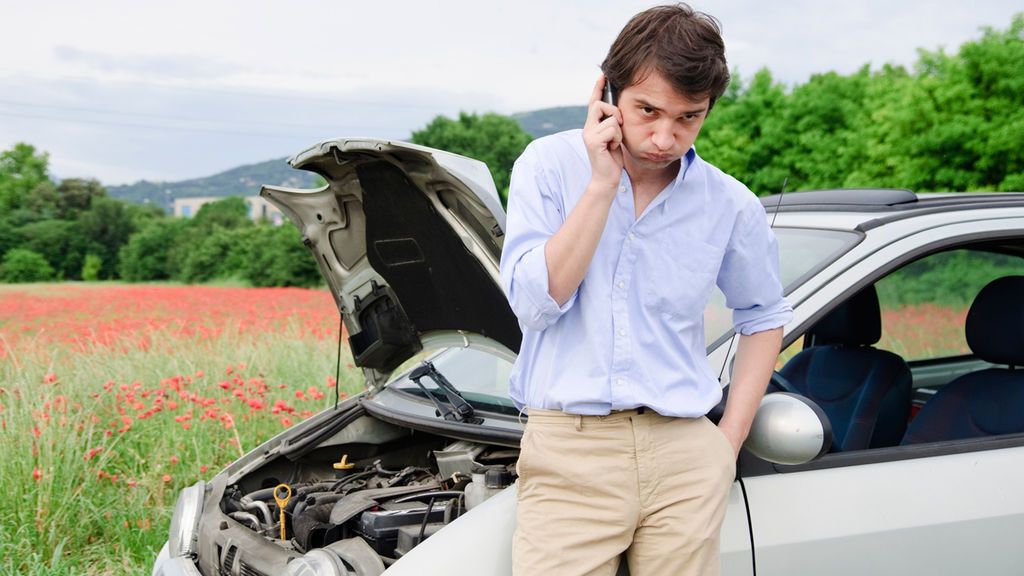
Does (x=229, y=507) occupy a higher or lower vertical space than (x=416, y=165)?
lower

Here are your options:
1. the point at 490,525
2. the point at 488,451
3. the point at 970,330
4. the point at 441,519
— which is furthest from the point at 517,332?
the point at 970,330

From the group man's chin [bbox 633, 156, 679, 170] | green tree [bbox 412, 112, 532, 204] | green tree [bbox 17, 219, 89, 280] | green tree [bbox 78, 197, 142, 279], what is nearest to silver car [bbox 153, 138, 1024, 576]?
man's chin [bbox 633, 156, 679, 170]

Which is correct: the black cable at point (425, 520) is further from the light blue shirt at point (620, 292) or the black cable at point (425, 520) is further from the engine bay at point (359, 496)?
the light blue shirt at point (620, 292)

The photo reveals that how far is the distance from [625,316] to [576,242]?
23cm

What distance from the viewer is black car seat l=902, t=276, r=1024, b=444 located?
3158 mm

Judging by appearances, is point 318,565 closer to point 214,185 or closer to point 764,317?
point 764,317

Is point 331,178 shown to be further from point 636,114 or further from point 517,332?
point 636,114

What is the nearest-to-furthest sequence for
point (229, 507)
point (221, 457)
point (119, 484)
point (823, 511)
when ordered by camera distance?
point (823, 511), point (229, 507), point (119, 484), point (221, 457)

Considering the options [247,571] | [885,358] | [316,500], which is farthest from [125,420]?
[885,358]

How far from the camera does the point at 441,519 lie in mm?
2627

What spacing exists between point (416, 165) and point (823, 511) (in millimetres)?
1423

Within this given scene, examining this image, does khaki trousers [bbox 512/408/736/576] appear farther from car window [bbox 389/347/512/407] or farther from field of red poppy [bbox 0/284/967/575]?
field of red poppy [bbox 0/284/967/575]

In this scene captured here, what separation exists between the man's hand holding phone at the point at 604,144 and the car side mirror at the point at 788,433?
77 cm

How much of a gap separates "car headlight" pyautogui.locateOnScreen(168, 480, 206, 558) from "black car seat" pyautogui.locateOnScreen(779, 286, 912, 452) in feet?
7.29
